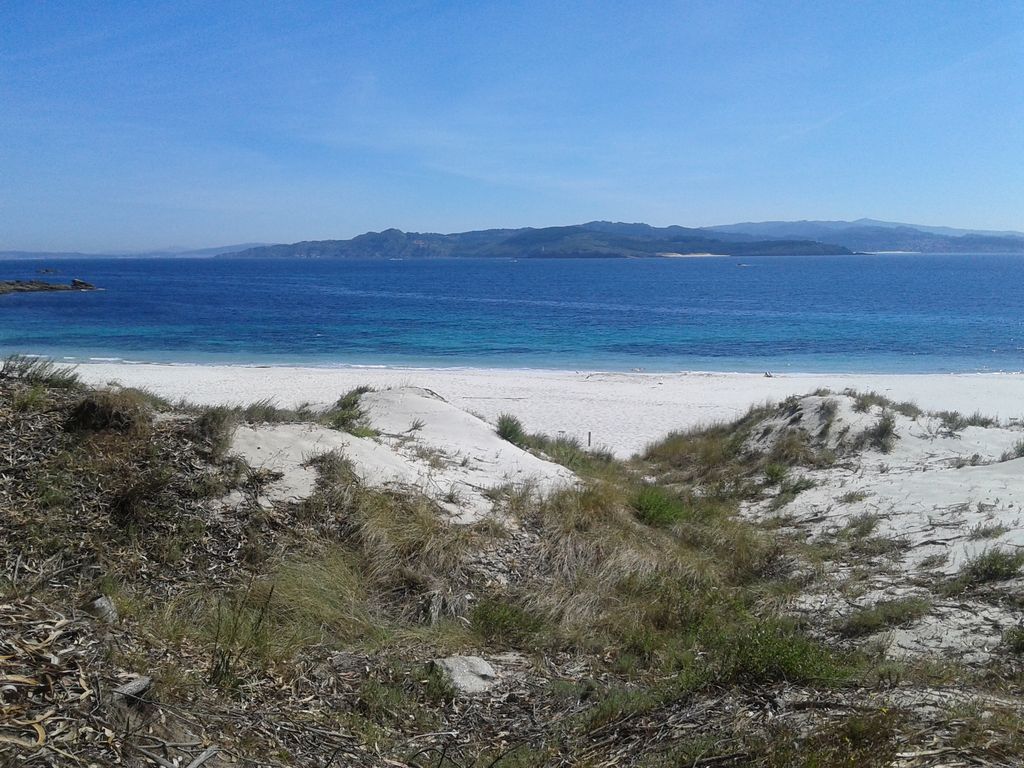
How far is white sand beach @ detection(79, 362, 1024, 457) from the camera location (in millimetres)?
21266

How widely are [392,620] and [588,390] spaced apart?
22547 mm

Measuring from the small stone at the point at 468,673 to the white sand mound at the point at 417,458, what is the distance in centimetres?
272

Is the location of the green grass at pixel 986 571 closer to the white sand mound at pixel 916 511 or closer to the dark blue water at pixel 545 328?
the white sand mound at pixel 916 511

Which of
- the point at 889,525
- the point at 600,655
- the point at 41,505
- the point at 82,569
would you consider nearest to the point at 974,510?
the point at 889,525

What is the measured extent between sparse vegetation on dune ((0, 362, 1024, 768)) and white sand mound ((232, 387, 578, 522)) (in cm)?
24

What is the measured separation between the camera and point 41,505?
6.16 meters

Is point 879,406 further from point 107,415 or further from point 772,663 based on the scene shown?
point 107,415

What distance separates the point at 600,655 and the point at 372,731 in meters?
2.03

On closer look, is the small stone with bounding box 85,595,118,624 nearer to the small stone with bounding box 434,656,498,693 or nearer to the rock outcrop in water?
the small stone with bounding box 434,656,498,693

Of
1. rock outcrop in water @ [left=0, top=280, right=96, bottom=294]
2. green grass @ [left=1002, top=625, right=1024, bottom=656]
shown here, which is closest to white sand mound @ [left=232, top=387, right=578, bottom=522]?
green grass @ [left=1002, top=625, right=1024, bottom=656]

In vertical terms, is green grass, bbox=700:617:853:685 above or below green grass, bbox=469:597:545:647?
above

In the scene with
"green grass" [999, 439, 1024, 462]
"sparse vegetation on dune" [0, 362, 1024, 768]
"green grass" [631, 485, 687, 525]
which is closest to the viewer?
"sparse vegetation on dune" [0, 362, 1024, 768]

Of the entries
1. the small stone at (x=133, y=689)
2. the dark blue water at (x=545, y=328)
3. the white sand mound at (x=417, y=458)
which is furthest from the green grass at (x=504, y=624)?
the dark blue water at (x=545, y=328)

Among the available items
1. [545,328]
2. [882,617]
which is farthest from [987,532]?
[545,328]
